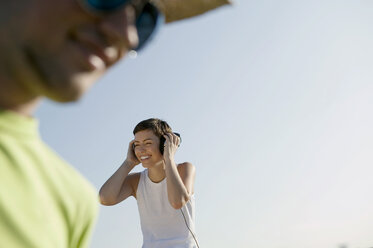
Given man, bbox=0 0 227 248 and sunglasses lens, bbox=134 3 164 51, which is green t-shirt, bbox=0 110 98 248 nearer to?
man, bbox=0 0 227 248

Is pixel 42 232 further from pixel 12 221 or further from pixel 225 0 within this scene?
pixel 225 0

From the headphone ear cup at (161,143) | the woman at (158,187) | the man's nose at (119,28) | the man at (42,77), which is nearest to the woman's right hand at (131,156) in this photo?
the woman at (158,187)

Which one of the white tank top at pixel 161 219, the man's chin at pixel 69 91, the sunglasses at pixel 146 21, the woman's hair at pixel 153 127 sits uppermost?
the woman's hair at pixel 153 127

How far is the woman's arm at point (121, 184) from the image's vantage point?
509 cm

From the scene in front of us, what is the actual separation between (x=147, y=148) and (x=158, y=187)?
0.55 meters

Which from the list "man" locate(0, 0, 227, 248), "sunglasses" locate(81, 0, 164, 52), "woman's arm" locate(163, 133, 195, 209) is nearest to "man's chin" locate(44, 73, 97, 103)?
"man" locate(0, 0, 227, 248)

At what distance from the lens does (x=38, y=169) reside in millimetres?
1175

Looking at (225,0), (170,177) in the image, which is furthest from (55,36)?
(170,177)

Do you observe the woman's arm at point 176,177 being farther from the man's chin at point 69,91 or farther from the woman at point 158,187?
the man's chin at point 69,91

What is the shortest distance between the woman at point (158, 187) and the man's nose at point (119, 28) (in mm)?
3742

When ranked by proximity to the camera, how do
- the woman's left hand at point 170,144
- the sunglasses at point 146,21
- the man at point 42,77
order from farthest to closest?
the woman's left hand at point 170,144
the sunglasses at point 146,21
the man at point 42,77

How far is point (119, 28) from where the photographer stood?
1027mm

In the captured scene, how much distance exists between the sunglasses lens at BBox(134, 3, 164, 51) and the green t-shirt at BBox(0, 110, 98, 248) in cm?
45

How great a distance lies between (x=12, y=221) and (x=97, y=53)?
50 centimetres
